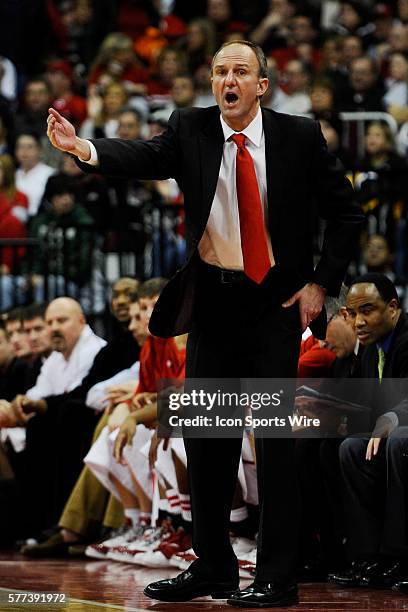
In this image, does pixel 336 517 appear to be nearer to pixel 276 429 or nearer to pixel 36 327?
pixel 276 429

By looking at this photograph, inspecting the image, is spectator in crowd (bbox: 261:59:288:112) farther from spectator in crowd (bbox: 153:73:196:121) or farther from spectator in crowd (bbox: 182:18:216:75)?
spectator in crowd (bbox: 182:18:216:75)

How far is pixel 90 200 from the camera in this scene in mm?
11328

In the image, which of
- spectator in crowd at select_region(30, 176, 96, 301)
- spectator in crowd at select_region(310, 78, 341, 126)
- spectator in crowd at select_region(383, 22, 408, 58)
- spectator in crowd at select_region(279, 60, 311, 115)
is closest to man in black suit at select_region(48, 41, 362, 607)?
spectator in crowd at select_region(30, 176, 96, 301)

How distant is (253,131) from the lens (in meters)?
5.55

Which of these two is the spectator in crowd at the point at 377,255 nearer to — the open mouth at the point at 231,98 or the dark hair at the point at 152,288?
the dark hair at the point at 152,288

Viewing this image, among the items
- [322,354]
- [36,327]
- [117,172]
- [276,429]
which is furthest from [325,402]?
[36,327]

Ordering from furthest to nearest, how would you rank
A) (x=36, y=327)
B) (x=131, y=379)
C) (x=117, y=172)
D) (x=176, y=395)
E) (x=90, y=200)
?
(x=90, y=200), (x=36, y=327), (x=131, y=379), (x=176, y=395), (x=117, y=172)

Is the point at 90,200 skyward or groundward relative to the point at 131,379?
skyward

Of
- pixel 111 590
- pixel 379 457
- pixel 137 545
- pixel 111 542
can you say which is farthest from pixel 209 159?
pixel 111 542

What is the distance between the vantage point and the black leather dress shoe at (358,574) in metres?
6.56

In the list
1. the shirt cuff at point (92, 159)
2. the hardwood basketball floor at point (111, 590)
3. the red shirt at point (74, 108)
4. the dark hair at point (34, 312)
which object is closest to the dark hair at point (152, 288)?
the dark hair at point (34, 312)

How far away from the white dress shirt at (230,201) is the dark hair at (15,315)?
4573 millimetres

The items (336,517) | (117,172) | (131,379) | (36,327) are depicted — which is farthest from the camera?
(36,327)

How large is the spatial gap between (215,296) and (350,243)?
59cm
